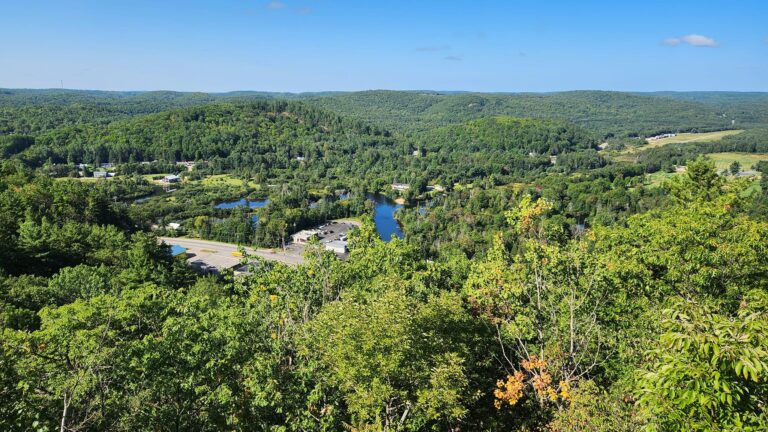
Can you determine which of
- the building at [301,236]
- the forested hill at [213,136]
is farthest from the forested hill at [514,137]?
the building at [301,236]

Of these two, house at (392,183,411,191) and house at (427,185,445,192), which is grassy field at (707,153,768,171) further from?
house at (392,183,411,191)

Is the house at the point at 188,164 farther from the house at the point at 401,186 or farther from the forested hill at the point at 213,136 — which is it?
the house at the point at 401,186

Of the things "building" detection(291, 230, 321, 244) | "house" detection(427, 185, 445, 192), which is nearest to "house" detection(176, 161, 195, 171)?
"house" detection(427, 185, 445, 192)

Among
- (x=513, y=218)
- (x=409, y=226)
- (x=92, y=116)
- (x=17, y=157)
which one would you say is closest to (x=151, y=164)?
(x=17, y=157)

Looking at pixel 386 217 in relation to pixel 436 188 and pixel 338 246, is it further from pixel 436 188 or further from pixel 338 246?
pixel 436 188

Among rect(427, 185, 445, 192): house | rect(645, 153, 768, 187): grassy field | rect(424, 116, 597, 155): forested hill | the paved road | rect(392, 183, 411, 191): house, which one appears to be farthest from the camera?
rect(424, 116, 597, 155): forested hill
